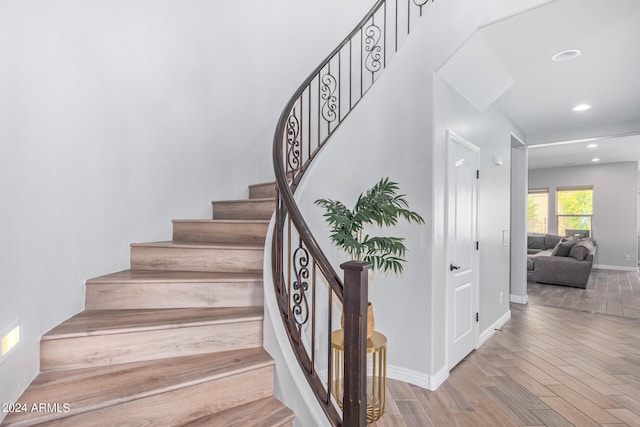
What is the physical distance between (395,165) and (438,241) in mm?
708

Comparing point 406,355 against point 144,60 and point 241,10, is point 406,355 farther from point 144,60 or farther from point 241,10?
point 241,10

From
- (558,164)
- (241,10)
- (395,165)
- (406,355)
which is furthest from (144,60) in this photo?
(558,164)

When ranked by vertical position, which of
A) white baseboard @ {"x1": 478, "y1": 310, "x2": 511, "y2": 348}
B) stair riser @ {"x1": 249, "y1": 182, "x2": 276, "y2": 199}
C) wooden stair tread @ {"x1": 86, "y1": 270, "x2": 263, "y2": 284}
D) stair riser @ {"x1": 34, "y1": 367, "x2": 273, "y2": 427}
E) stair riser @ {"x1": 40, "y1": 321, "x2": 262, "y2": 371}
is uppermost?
stair riser @ {"x1": 249, "y1": 182, "x2": 276, "y2": 199}

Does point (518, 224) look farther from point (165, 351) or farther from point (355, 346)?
point (165, 351)

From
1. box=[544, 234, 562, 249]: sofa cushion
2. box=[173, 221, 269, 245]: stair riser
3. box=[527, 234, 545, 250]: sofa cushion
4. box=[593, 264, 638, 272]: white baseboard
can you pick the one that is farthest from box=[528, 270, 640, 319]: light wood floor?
box=[173, 221, 269, 245]: stair riser

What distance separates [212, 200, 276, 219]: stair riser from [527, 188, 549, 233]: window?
31.7 feet

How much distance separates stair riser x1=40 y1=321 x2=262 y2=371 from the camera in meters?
1.68

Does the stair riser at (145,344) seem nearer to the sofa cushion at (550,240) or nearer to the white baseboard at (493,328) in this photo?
the white baseboard at (493,328)

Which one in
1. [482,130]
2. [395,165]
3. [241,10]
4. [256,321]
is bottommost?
[256,321]

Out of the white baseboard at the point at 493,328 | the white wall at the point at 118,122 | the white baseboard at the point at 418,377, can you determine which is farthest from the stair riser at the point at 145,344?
the white baseboard at the point at 493,328

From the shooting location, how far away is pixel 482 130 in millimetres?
3709

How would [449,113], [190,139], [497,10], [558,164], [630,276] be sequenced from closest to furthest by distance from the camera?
[497,10] < [449,113] < [190,139] < [630,276] < [558,164]

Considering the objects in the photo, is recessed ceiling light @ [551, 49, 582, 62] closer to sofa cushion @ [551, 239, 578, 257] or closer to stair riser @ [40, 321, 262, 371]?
stair riser @ [40, 321, 262, 371]

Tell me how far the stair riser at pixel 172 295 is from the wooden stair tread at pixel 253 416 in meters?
0.63
